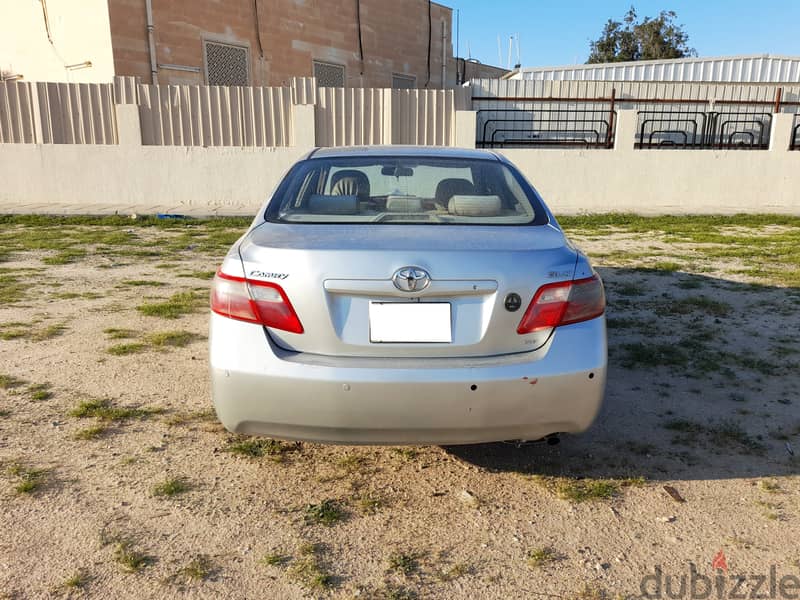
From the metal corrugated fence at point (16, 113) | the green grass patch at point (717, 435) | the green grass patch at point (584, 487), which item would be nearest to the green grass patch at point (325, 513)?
the green grass patch at point (584, 487)

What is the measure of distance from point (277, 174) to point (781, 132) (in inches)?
410

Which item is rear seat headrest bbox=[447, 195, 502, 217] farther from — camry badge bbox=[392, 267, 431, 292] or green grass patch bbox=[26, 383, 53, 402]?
green grass patch bbox=[26, 383, 53, 402]

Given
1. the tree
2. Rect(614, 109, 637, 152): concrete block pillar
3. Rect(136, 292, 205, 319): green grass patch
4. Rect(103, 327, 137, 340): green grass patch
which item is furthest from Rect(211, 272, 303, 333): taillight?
the tree

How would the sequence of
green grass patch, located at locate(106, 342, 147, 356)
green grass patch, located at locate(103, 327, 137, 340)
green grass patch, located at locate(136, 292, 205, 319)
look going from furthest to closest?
green grass patch, located at locate(136, 292, 205, 319)
green grass patch, located at locate(103, 327, 137, 340)
green grass patch, located at locate(106, 342, 147, 356)

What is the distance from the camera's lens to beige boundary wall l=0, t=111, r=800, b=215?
39.6 feet

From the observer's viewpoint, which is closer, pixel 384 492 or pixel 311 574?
pixel 311 574

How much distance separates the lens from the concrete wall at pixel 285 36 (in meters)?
14.6

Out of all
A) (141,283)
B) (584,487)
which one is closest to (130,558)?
(584,487)

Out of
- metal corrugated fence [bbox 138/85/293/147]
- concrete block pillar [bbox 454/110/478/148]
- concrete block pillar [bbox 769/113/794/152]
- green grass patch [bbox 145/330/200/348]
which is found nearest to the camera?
green grass patch [bbox 145/330/200/348]

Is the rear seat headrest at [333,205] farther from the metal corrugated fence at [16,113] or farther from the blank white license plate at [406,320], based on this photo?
the metal corrugated fence at [16,113]

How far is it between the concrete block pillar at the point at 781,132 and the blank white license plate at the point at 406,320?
13412 mm

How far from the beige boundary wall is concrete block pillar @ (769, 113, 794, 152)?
18mm

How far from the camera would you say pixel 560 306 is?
2309mm

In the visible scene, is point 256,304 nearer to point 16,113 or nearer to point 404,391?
point 404,391
